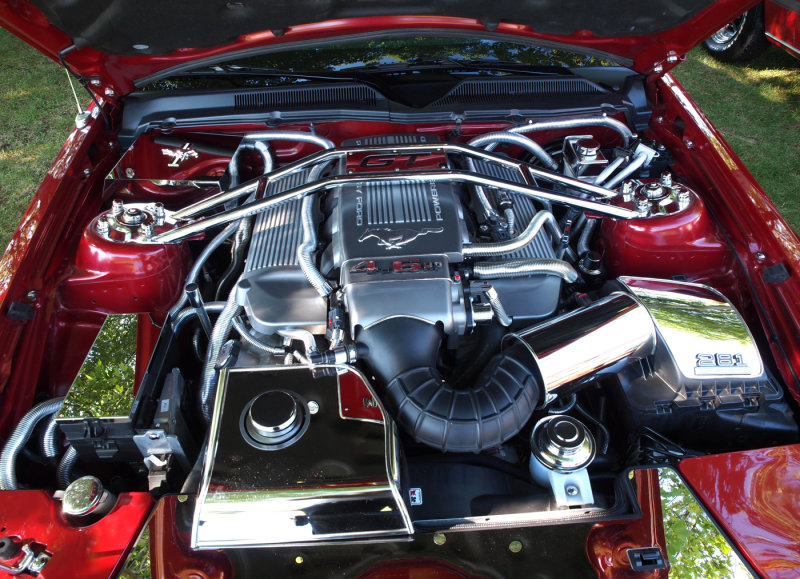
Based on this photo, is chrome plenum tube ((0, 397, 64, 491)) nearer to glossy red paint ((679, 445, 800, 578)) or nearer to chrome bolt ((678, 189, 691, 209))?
glossy red paint ((679, 445, 800, 578))

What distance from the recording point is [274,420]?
114cm

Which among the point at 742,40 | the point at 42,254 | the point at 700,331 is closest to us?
the point at 700,331

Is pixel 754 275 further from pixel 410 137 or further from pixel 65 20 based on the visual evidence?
pixel 65 20

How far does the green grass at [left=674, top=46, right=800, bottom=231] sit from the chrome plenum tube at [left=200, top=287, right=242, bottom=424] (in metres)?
3.12

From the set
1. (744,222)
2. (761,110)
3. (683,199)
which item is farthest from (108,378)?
(761,110)

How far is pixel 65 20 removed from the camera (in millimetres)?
1614

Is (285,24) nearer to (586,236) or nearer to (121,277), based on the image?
(121,277)

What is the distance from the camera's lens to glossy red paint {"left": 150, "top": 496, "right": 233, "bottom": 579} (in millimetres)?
1043

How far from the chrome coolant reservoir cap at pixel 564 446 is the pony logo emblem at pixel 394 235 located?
0.55m

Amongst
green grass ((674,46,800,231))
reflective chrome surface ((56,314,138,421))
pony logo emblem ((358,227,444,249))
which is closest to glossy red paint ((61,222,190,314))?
reflective chrome surface ((56,314,138,421))

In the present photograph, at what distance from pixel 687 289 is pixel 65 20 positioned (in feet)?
6.09

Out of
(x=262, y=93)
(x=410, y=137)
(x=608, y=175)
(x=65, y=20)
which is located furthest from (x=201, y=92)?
(x=608, y=175)

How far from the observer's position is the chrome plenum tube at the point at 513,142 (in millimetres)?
1914

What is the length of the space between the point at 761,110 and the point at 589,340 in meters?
3.74
